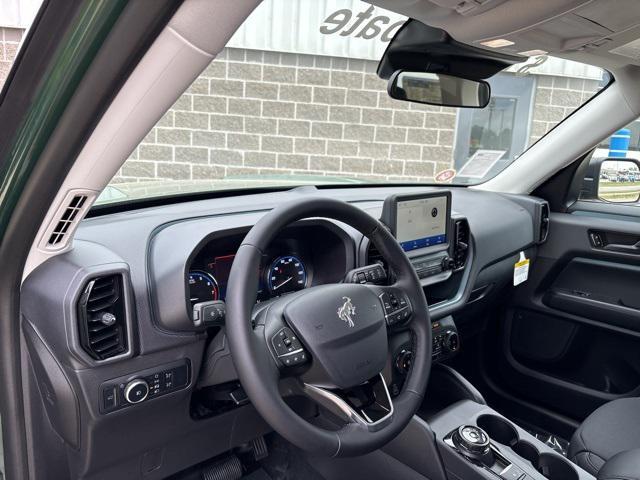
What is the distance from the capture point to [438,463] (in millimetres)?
1810

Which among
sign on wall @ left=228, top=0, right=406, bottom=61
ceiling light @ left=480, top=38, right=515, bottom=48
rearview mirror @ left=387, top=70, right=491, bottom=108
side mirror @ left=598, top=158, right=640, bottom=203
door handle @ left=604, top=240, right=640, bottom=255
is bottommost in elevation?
door handle @ left=604, top=240, right=640, bottom=255

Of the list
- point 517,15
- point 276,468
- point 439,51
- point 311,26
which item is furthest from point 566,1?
point 311,26

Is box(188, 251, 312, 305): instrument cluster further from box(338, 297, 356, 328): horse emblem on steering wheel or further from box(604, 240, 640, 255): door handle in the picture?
box(604, 240, 640, 255): door handle

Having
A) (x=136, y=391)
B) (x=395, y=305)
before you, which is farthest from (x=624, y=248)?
(x=136, y=391)

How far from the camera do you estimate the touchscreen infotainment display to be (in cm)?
203

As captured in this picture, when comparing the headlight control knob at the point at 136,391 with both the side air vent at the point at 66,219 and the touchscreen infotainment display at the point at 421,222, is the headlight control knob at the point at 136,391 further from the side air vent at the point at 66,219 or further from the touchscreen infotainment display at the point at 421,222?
the touchscreen infotainment display at the point at 421,222

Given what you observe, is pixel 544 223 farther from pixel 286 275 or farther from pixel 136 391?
pixel 136 391

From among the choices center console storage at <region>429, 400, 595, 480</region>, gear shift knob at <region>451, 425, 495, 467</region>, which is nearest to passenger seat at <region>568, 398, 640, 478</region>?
center console storage at <region>429, 400, 595, 480</region>

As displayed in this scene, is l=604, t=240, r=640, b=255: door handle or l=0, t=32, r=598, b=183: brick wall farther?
l=0, t=32, r=598, b=183: brick wall

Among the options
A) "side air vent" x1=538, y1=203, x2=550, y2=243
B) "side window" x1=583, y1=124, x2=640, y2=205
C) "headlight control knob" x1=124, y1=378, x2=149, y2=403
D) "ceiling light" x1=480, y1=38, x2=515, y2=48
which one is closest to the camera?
"headlight control knob" x1=124, y1=378, x2=149, y2=403

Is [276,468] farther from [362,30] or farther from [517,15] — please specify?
[362,30]

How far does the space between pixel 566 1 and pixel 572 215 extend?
1.66 meters

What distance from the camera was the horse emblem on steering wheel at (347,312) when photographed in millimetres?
1310

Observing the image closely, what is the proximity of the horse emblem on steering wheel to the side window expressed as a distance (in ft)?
6.04
